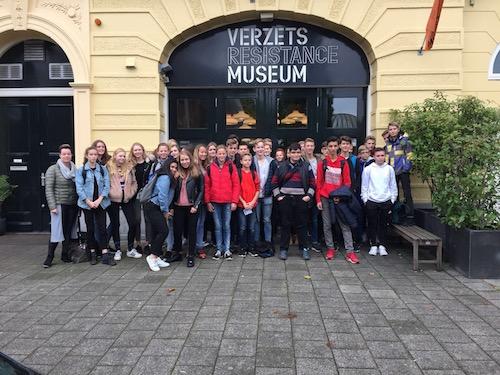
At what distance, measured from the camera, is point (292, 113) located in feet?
30.4

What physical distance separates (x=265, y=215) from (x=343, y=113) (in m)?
3.18

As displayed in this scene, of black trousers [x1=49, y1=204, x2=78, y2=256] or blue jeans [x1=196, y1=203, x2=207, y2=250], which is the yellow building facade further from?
blue jeans [x1=196, y1=203, x2=207, y2=250]

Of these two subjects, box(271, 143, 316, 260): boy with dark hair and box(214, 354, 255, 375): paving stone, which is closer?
box(214, 354, 255, 375): paving stone

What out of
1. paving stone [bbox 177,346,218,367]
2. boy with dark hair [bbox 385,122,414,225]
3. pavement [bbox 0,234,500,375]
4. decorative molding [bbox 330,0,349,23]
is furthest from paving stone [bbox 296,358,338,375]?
decorative molding [bbox 330,0,349,23]

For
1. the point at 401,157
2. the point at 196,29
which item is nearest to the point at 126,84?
the point at 196,29

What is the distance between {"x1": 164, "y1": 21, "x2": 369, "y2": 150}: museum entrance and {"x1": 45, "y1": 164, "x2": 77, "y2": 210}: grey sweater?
3.04m

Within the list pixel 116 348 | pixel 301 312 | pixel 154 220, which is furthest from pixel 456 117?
pixel 116 348

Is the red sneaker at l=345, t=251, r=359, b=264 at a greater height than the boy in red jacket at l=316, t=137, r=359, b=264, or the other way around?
the boy in red jacket at l=316, t=137, r=359, b=264

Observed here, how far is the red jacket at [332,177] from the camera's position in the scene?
7098 mm

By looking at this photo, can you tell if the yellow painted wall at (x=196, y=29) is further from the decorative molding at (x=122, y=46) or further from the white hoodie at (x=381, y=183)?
the white hoodie at (x=381, y=183)

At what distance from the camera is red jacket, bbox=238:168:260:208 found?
7.16 metres

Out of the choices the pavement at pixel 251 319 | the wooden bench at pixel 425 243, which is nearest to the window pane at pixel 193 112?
the pavement at pixel 251 319

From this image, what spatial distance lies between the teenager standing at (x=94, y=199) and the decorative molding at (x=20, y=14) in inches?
146

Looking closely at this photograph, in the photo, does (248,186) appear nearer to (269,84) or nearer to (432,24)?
(269,84)
